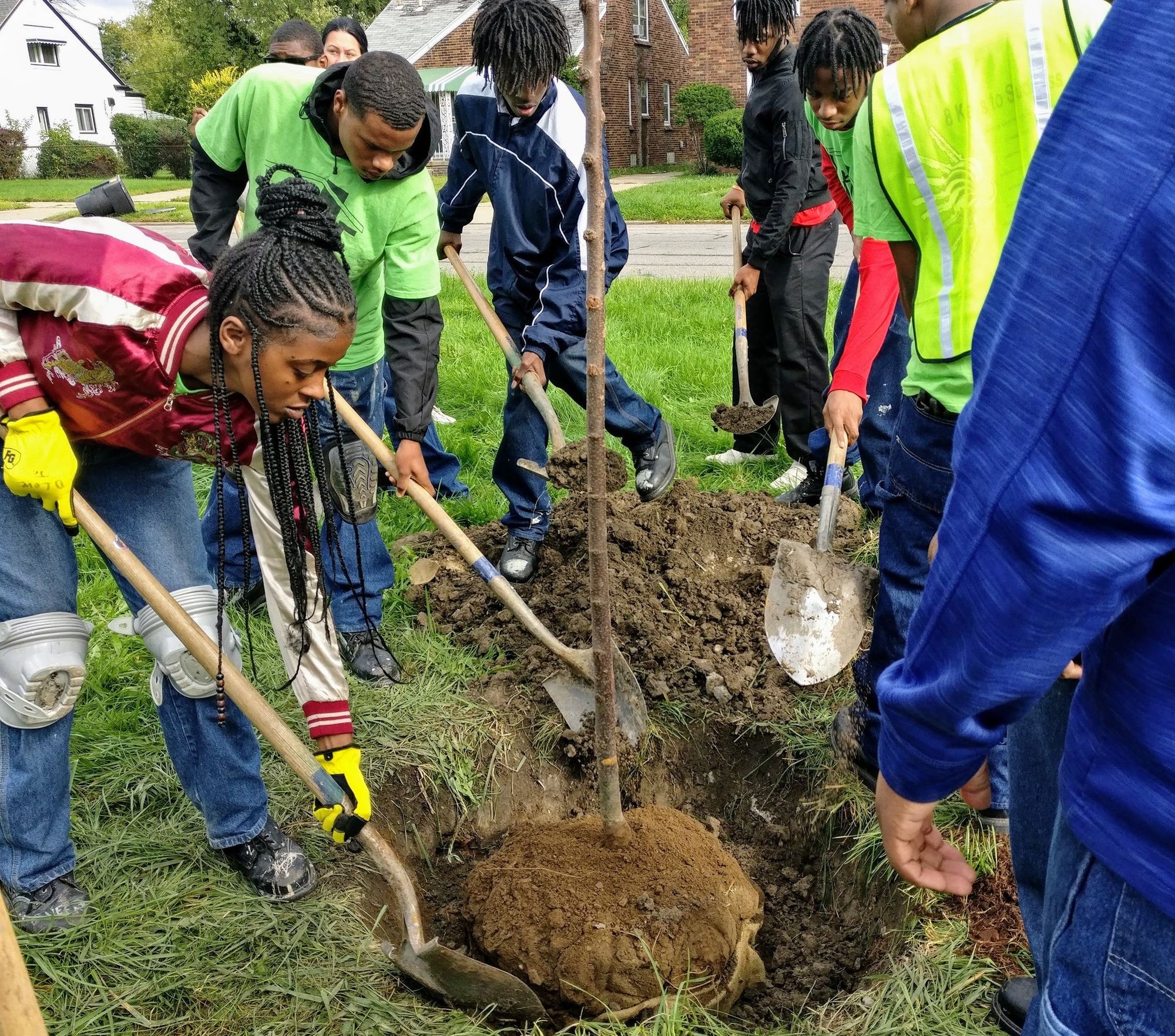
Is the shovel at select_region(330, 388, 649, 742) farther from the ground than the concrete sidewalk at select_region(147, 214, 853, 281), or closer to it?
closer to it

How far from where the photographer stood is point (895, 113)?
2100 millimetres

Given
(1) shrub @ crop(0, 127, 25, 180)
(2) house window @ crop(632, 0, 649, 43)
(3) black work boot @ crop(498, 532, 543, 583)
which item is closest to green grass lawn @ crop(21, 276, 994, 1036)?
(3) black work boot @ crop(498, 532, 543, 583)

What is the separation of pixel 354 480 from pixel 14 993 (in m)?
1.89

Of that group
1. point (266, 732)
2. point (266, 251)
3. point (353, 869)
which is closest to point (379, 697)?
point (353, 869)

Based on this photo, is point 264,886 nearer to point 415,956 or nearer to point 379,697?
point 415,956

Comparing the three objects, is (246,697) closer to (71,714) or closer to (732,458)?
(71,714)

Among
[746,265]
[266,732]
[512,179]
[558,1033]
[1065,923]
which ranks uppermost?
[512,179]

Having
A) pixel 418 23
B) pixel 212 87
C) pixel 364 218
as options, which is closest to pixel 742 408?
pixel 364 218

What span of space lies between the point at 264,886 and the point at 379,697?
86 cm

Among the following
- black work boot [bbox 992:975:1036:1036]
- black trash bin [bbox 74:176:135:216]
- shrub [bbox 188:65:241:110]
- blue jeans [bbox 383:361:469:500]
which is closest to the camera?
black work boot [bbox 992:975:1036:1036]

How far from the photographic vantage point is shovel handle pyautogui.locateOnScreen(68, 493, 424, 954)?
2273 mm

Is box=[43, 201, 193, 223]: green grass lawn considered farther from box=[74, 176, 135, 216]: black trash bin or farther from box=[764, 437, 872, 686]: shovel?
box=[764, 437, 872, 686]: shovel

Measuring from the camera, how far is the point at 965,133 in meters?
2.03

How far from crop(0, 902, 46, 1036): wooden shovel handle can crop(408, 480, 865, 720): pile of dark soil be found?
2310 millimetres
